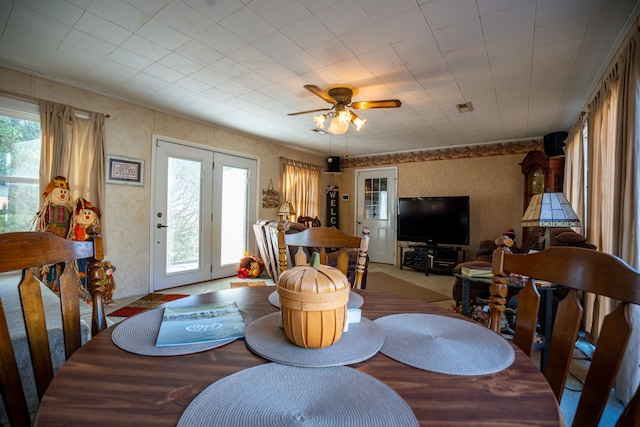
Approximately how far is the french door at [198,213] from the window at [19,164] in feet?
3.76

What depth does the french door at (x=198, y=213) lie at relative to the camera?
3988 millimetres

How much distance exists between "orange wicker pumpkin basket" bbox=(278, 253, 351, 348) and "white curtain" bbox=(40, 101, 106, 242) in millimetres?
3470

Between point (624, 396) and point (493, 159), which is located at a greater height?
point (493, 159)

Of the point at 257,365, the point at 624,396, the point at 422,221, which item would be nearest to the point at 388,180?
the point at 422,221

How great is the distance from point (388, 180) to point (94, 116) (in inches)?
204

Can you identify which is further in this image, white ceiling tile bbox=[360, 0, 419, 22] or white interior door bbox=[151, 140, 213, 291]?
white interior door bbox=[151, 140, 213, 291]

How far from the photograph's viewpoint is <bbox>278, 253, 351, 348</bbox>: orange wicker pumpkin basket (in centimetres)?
68

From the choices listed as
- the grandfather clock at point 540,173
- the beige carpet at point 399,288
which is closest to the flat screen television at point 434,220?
the grandfather clock at point 540,173

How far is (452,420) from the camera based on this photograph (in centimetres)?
48

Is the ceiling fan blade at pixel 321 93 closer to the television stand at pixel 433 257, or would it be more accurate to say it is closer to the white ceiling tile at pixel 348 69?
the white ceiling tile at pixel 348 69

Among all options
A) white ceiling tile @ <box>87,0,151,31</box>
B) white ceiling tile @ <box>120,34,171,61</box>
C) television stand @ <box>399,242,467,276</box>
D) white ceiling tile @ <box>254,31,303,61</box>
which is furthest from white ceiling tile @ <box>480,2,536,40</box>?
television stand @ <box>399,242,467,276</box>

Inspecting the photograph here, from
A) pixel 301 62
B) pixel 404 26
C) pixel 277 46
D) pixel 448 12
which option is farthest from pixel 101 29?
pixel 448 12

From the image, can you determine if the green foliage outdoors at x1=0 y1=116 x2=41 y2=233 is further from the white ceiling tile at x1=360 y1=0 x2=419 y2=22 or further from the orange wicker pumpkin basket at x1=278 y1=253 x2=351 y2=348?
the orange wicker pumpkin basket at x1=278 y1=253 x2=351 y2=348

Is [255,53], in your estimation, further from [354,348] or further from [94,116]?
[354,348]
